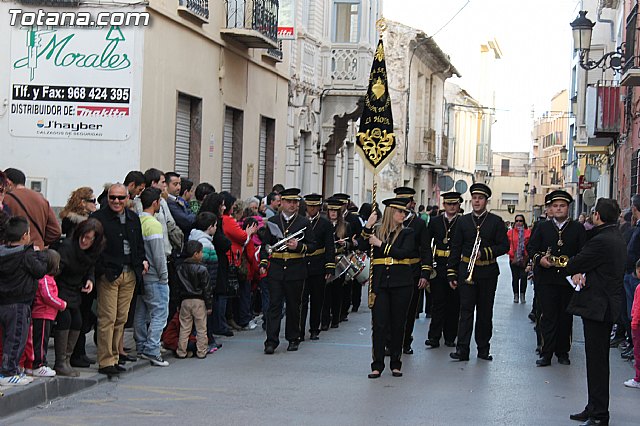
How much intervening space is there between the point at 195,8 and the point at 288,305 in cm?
713

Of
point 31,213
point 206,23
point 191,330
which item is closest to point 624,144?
point 206,23

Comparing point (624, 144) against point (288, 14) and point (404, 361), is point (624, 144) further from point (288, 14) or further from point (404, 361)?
point (404, 361)

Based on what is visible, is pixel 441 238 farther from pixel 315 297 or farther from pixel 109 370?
pixel 109 370

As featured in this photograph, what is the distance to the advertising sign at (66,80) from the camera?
16297 mm

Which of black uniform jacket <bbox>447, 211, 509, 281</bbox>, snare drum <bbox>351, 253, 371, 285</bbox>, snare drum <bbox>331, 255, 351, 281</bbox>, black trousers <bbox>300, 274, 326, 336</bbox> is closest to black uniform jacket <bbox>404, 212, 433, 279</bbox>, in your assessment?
black uniform jacket <bbox>447, 211, 509, 281</bbox>

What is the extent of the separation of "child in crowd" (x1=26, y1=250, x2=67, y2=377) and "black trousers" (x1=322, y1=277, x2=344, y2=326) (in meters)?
6.42

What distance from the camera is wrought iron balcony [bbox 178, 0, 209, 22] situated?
18.3 m

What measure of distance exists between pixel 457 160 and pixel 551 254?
5591cm

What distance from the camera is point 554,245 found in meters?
13.3

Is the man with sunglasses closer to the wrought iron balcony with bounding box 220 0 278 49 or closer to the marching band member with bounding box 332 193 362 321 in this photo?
the marching band member with bounding box 332 193 362 321

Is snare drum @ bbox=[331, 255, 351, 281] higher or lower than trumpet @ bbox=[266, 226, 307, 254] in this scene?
lower

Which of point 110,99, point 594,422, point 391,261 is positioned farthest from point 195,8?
point 594,422

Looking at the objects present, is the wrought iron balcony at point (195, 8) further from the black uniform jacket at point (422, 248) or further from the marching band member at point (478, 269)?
the marching band member at point (478, 269)

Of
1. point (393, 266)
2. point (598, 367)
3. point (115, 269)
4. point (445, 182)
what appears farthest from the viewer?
point (445, 182)
